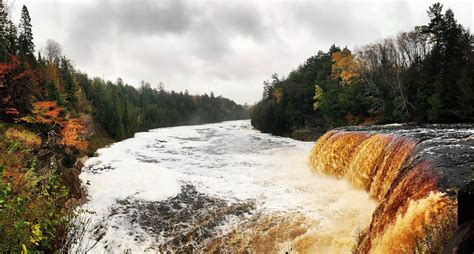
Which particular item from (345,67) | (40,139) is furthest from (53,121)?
(345,67)

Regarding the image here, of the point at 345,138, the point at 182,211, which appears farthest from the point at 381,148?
the point at 182,211

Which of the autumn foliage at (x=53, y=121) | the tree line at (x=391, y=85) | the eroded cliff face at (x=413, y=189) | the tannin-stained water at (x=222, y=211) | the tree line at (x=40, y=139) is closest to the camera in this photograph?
the tree line at (x=40, y=139)

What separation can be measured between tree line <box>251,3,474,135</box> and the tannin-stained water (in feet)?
47.5

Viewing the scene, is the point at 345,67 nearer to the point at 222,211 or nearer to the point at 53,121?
the point at 53,121

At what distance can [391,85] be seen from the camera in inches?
1264

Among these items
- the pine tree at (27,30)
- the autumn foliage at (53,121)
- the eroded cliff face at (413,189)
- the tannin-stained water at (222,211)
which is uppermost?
the pine tree at (27,30)

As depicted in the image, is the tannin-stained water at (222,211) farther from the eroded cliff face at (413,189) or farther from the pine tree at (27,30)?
the pine tree at (27,30)

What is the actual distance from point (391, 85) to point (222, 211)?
27985 millimetres

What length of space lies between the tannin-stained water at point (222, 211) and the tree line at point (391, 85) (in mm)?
14488

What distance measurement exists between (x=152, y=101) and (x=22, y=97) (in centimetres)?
10396

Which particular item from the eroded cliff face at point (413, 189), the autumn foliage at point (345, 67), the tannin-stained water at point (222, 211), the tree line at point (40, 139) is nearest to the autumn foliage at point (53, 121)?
the tree line at point (40, 139)

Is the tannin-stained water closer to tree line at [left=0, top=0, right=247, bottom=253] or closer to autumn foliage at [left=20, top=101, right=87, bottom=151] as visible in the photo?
tree line at [left=0, top=0, right=247, bottom=253]

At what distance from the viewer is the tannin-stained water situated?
870 cm

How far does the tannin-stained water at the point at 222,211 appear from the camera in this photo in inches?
343
